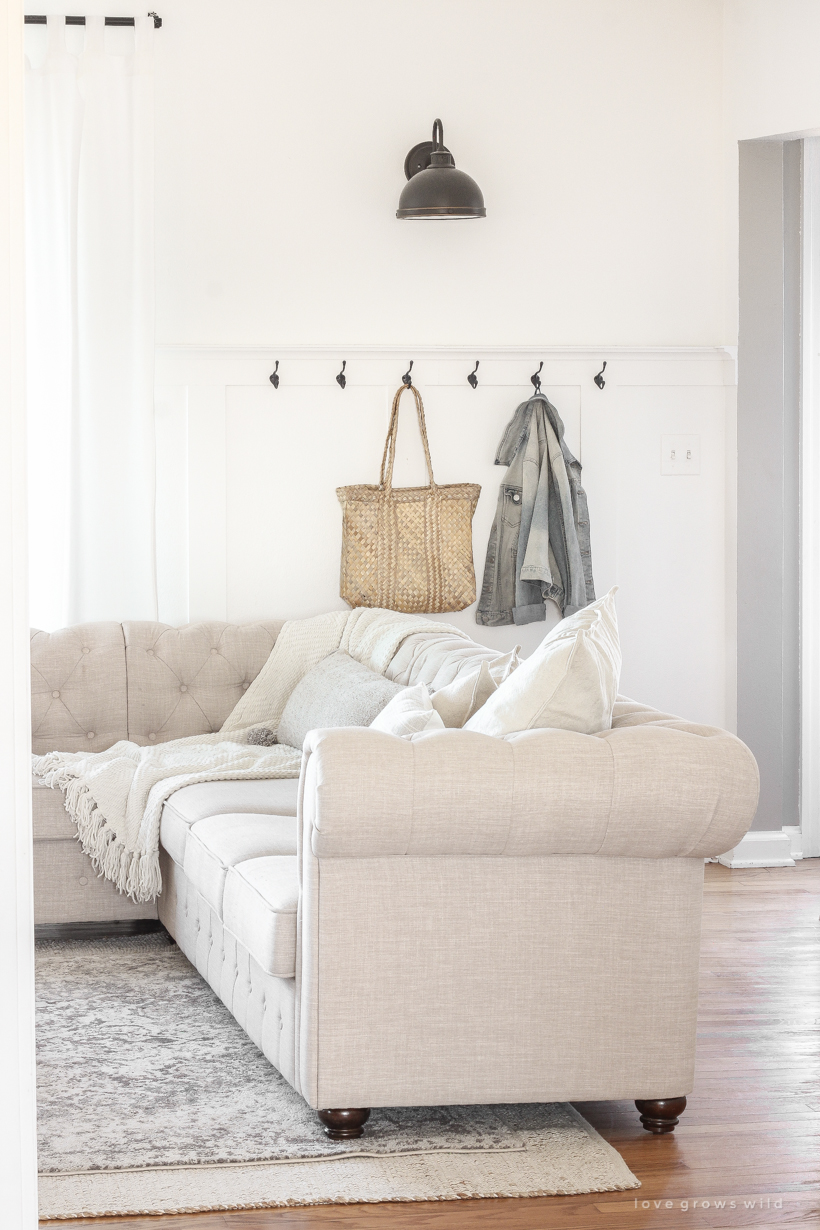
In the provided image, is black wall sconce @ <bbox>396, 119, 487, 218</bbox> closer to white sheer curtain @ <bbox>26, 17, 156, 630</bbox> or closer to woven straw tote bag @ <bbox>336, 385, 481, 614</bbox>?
woven straw tote bag @ <bbox>336, 385, 481, 614</bbox>

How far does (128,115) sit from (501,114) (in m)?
1.25

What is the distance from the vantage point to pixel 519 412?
166 inches

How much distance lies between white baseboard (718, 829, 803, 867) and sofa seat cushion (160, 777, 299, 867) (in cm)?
178

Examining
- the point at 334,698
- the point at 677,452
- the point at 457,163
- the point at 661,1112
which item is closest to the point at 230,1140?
the point at 661,1112

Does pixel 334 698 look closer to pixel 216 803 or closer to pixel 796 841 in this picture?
pixel 216 803

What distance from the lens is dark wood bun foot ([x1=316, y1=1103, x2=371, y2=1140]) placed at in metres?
2.15

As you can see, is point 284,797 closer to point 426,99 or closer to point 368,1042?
Result: point 368,1042

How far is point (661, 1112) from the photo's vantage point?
88.0 inches

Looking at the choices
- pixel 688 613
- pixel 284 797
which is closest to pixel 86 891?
pixel 284 797

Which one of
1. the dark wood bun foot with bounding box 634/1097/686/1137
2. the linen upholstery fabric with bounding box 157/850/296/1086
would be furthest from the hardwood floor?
the linen upholstery fabric with bounding box 157/850/296/1086

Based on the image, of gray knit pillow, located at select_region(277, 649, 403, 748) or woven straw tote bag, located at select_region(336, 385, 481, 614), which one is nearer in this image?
gray knit pillow, located at select_region(277, 649, 403, 748)

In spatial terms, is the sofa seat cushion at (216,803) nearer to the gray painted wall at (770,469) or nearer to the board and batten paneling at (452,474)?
the board and batten paneling at (452,474)

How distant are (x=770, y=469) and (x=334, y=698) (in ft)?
6.13

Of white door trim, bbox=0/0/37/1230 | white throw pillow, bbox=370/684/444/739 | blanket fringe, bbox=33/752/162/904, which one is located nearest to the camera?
white door trim, bbox=0/0/37/1230
